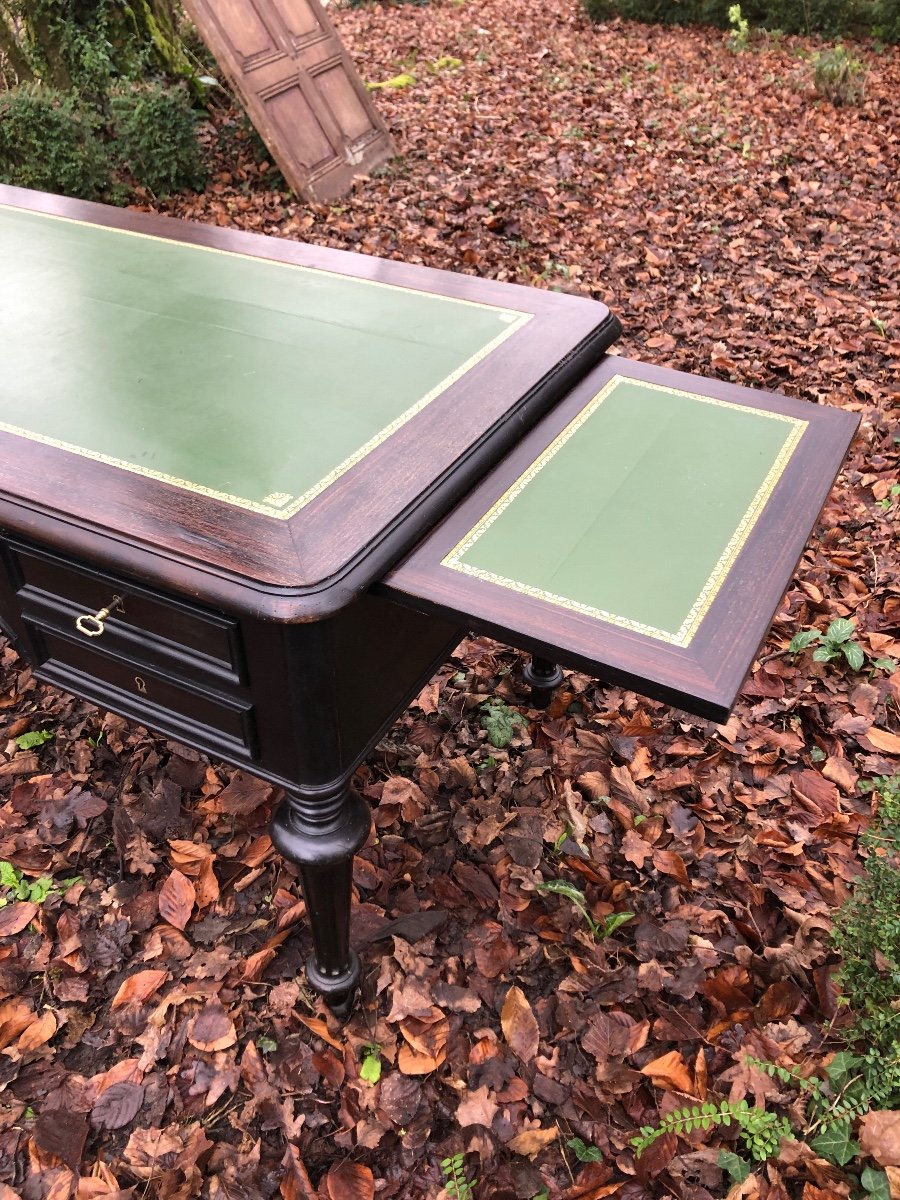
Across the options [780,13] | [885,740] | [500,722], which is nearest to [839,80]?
[780,13]

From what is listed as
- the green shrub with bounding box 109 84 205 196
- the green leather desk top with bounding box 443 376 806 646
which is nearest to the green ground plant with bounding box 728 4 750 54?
the green shrub with bounding box 109 84 205 196

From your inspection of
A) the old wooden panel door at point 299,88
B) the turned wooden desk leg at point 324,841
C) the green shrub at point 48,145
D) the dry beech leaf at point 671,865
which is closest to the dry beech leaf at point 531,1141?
the turned wooden desk leg at point 324,841

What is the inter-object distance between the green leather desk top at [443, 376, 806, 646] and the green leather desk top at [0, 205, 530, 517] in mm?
282

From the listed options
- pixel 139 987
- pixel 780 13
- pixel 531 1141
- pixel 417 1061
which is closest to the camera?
pixel 531 1141

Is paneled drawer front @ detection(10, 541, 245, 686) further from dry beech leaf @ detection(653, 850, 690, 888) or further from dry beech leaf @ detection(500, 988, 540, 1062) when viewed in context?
dry beech leaf @ detection(653, 850, 690, 888)

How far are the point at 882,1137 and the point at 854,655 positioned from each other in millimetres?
1281

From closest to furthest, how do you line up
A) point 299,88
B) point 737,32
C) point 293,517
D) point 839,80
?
point 293,517, point 299,88, point 839,80, point 737,32

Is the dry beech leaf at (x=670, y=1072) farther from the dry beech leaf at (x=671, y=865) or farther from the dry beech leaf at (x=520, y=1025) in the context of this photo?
the dry beech leaf at (x=671, y=865)

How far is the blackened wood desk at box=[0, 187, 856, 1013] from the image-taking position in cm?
117

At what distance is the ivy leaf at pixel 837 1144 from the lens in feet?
4.66

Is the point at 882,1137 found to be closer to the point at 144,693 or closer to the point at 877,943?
the point at 877,943

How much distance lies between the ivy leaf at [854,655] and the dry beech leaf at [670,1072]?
3.99 feet

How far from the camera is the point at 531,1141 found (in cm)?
158

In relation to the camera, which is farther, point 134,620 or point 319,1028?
point 319,1028
